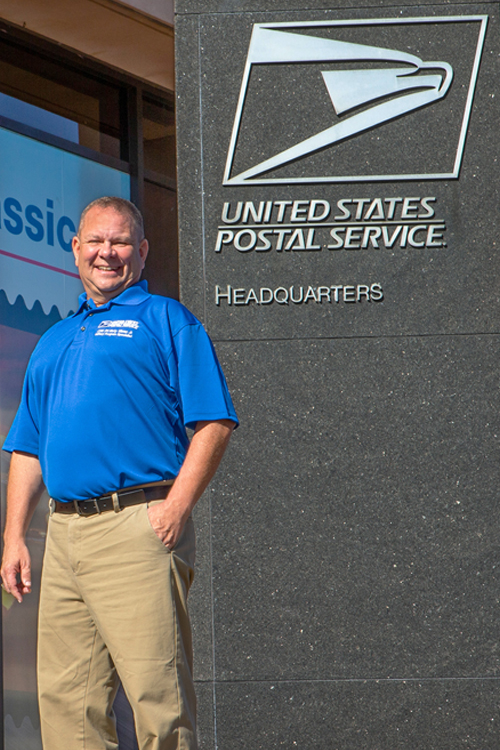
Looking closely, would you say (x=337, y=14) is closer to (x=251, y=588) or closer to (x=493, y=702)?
(x=251, y=588)

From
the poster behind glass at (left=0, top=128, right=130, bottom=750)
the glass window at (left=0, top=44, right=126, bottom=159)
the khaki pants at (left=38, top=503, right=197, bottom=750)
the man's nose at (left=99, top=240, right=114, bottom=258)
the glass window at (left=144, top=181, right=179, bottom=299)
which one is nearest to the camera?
the khaki pants at (left=38, top=503, right=197, bottom=750)

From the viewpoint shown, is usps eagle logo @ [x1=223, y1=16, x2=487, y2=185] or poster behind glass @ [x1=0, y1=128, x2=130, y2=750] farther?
poster behind glass @ [x1=0, y1=128, x2=130, y2=750]

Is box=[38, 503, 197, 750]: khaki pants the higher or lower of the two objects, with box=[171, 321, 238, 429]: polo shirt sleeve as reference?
lower

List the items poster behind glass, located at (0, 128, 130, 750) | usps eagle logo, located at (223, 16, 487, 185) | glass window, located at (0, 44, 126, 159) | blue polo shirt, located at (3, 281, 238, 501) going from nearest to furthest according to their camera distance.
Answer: blue polo shirt, located at (3, 281, 238, 501) → usps eagle logo, located at (223, 16, 487, 185) → poster behind glass, located at (0, 128, 130, 750) → glass window, located at (0, 44, 126, 159)

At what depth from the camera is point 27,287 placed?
18.0 ft

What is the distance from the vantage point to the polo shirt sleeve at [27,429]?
3.46 m

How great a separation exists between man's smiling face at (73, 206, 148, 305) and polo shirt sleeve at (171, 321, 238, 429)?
315mm

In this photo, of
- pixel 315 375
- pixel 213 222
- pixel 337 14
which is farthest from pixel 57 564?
pixel 337 14

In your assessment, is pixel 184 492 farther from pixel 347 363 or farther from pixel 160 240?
pixel 160 240

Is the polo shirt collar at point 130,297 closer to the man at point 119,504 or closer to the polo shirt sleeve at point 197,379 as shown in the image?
the man at point 119,504

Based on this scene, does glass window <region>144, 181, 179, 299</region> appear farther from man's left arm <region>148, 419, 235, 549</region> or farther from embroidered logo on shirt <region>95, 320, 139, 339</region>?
man's left arm <region>148, 419, 235, 549</region>

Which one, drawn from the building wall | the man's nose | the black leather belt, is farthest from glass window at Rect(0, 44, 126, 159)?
the black leather belt

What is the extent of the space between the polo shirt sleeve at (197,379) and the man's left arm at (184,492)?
0.08 meters

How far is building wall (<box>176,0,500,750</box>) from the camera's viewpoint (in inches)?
163
